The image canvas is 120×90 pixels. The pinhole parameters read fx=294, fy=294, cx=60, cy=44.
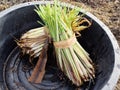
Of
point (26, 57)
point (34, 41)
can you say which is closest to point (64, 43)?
point (34, 41)

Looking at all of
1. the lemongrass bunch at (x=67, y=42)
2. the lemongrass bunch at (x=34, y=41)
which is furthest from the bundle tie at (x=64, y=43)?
the lemongrass bunch at (x=34, y=41)

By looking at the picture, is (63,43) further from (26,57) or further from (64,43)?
(26,57)

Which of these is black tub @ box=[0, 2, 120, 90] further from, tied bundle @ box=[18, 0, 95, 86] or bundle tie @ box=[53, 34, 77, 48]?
bundle tie @ box=[53, 34, 77, 48]

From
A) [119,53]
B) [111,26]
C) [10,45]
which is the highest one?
[10,45]

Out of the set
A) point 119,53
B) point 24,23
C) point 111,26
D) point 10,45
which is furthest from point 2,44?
point 111,26

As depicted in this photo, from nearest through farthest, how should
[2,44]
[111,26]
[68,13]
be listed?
[68,13]
[2,44]
[111,26]

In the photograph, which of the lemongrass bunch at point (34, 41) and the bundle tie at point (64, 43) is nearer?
the bundle tie at point (64, 43)

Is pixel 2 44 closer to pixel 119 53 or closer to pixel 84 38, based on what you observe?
pixel 84 38

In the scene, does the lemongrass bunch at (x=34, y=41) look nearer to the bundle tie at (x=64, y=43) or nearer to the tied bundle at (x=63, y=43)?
the tied bundle at (x=63, y=43)
